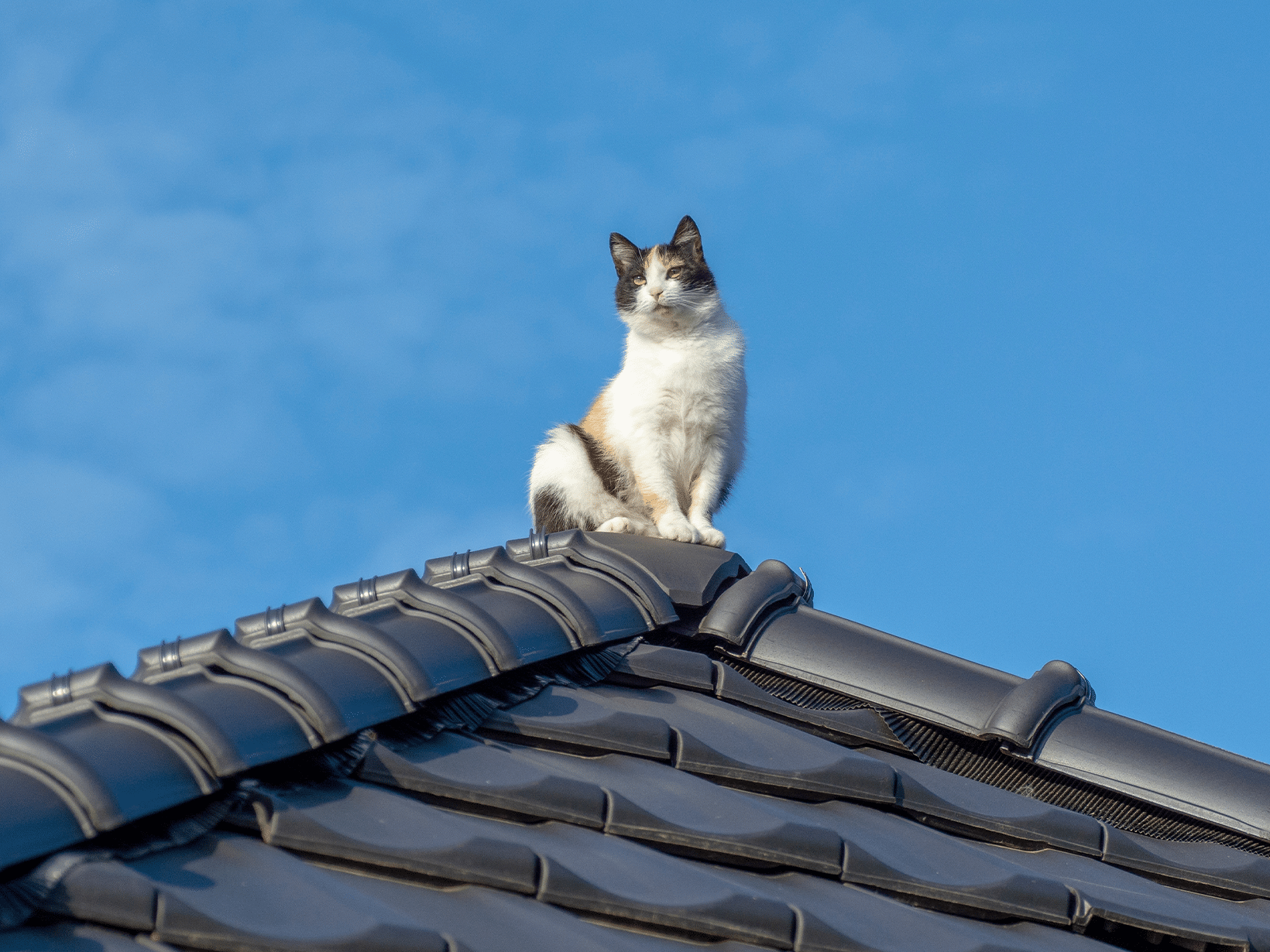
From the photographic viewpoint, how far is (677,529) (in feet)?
15.7

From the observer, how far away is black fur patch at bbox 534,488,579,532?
5340mm

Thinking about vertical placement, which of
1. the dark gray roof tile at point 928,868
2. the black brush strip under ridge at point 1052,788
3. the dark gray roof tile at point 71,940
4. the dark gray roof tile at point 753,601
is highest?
the dark gray roof tile at point 753,601

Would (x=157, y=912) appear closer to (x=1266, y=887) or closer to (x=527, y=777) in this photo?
(x=527, y=777)

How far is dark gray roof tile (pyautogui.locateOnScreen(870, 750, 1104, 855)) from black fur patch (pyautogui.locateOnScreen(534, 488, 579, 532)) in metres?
2.89

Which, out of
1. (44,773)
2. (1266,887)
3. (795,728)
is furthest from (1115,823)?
(44,773)

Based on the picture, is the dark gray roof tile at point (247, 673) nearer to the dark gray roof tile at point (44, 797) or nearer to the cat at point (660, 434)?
the dark gray roof tile at point (44, 797)

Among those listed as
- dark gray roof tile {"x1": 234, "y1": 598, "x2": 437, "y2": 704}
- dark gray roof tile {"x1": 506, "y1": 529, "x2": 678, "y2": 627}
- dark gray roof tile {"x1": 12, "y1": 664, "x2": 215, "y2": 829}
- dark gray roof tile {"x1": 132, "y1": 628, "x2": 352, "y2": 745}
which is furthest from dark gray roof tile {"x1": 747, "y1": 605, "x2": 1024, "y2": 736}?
dark gray roof tile {"x1": 12, "y1": 664, "x2": 215, "y2": 829}

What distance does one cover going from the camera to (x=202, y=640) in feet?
6.80

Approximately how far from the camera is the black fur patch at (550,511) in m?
5.34

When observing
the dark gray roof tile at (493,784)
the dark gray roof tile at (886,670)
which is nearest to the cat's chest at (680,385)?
the dark gray roof tile at (886,670)

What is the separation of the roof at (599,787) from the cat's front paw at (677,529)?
1392mm

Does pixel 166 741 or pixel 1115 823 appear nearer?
pixel 166 741

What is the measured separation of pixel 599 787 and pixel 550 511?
137 inches

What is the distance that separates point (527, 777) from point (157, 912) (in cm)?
66
